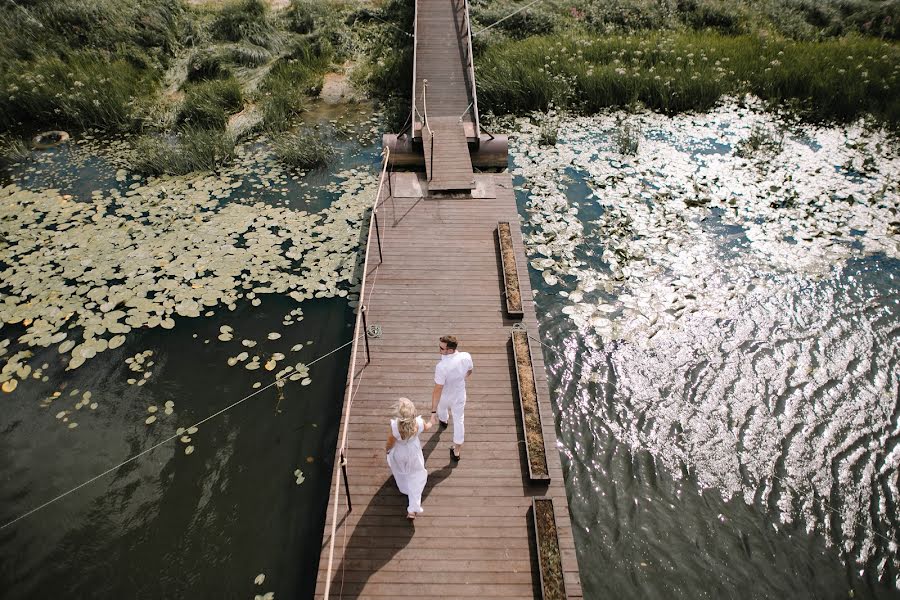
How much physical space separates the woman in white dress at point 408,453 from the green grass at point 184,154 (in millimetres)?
10581

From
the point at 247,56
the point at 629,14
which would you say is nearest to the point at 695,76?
the point at 629,14

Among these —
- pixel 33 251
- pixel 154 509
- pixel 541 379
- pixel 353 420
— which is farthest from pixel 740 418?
pixel 33 251

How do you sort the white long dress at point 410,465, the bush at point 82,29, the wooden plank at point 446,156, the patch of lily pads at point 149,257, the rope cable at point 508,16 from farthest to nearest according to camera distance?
the rope cable at point 508,16 < the bush at point 82,29 < the wooden plank at point 446,156 < the patch of lily pads at point 149,257 < the white long dress at point 410,465

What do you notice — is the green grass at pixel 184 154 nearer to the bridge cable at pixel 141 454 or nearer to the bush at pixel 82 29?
the bush at pixel 82 29

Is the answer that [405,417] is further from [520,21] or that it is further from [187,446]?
[520,21]

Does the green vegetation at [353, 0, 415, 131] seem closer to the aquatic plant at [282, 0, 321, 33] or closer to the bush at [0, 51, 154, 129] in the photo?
the aquatic plant at [282, 0, 321, 33]

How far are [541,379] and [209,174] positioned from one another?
400 inches

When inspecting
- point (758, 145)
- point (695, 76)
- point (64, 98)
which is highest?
point (64, 98)

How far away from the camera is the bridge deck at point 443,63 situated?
13.7m

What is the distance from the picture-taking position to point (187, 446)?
7164 millimetres

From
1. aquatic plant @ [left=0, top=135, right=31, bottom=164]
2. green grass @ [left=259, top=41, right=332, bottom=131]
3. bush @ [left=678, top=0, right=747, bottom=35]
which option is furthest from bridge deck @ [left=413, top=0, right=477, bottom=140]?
aquatic plant @ [left=0, top=135, right=31, bottom=164]

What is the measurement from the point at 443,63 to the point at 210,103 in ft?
23.4

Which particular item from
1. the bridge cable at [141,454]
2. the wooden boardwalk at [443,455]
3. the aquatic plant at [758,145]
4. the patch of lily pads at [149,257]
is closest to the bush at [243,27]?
the patch of lily pads at [149,257]

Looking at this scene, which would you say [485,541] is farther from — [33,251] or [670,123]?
[670,123]
